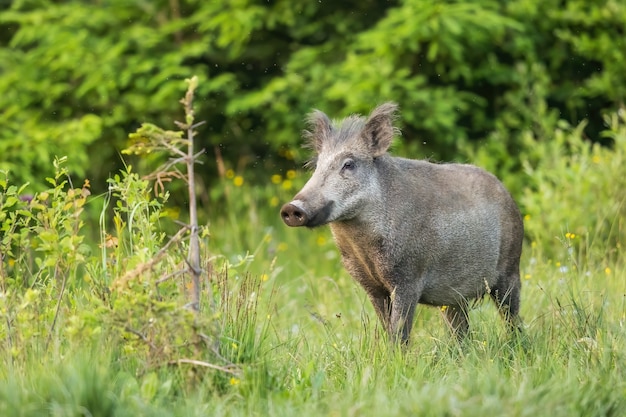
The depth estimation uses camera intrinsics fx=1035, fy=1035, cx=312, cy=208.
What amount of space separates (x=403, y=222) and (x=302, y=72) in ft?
17.2

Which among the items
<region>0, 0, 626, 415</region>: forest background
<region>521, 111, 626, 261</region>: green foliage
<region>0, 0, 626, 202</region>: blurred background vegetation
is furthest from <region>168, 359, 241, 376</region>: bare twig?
<region>0, 0, 626, 202</region>: blurred background vegetation

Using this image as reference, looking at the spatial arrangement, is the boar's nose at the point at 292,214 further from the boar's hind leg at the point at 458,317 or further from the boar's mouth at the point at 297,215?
the boar's hind leg at the point at 458,317

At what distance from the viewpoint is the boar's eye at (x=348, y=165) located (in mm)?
5395

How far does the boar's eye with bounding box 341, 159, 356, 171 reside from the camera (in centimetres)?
539

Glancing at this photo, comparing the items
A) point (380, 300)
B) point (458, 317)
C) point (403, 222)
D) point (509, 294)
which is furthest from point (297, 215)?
point (509, 294)

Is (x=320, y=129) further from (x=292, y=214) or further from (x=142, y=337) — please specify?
(x=142, y=337)

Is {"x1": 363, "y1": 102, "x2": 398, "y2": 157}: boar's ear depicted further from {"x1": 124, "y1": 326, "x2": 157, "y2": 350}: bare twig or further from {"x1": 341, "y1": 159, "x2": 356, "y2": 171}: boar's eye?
{"x1": 124, "y1": 326, "x2": 157, "y2": 350}: bare twig

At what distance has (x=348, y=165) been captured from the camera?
5.42m

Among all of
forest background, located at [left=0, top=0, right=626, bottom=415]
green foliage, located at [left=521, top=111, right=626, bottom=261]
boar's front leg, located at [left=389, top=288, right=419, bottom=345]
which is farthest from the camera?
green foliage, located at [left=521, top=111, right=626, bottom=261]

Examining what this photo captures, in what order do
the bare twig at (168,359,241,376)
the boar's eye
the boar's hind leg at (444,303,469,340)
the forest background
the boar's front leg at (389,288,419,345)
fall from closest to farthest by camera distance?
the bare twig at (168,359,241,376)
the boar's front leg at (389,288,419,345)
the boar's eye
the boar's hind leg at (444,303,469,340)
the forest background

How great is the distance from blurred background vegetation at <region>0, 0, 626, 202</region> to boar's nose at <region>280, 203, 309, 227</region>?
14.0ft

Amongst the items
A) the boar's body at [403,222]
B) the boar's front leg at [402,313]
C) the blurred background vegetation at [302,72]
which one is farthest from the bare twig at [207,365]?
the blurred background vegetation at [302,72]

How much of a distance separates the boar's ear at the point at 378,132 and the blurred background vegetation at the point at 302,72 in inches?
137

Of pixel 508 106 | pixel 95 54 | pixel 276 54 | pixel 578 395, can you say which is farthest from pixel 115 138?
pixel 578 395
